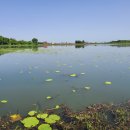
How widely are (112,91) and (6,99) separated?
2999 mm

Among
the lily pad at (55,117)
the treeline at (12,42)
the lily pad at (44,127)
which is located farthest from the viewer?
the treeline at (12,42)

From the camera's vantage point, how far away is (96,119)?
12.5ft

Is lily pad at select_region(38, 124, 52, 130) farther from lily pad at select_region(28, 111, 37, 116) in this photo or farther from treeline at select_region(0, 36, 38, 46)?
treeline at select_region(0, 36, 38, 46)

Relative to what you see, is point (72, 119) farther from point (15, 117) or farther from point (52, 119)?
point (15, 117)

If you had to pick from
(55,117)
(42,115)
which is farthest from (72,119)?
(42,115)

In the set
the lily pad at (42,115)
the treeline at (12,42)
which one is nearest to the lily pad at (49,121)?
the lily pad at (42,115)

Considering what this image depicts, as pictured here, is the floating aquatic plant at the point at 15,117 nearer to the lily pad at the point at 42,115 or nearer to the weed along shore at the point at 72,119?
the weed along shore at the point at 72,119

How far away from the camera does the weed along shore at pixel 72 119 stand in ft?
11.7

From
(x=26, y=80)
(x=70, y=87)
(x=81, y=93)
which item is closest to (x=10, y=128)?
(x=81, y=93)

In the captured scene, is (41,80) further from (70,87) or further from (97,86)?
(97,86)

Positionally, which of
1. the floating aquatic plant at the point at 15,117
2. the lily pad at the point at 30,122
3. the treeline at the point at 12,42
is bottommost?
the floating aquatic plant at the point at 15,117

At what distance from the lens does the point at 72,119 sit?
3.93 metres

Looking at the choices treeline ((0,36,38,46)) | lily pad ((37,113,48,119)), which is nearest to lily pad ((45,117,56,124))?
lily pad ((37,113,48,119))

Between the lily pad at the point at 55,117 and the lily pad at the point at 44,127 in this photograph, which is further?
the lily pad at the point at 55,117
